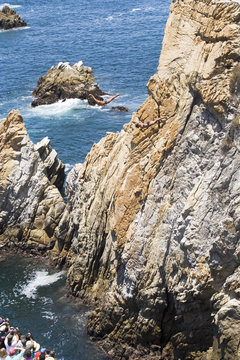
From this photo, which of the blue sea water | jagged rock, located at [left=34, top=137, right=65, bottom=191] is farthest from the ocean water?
jagged rock, located at [left=34, top=137, right=65, bottom=191]

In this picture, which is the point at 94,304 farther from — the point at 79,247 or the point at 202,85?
the point at 202,85

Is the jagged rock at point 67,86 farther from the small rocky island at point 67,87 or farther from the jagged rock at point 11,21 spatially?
the jagged rock at point 11,21

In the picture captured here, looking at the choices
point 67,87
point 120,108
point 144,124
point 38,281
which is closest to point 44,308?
point 38,281

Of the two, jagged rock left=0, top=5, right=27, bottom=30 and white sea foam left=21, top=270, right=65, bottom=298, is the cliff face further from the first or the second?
jagged rock left=0, top=5, right=27, bottom=30

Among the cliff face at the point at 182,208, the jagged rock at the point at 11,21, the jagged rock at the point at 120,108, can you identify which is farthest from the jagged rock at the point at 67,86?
the jagged rock at the point at 11,21

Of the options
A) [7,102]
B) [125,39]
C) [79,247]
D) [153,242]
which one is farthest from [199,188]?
[125,39]

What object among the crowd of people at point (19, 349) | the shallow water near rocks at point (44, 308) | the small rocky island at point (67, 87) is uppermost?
the small rocky island at point (67, 87)
